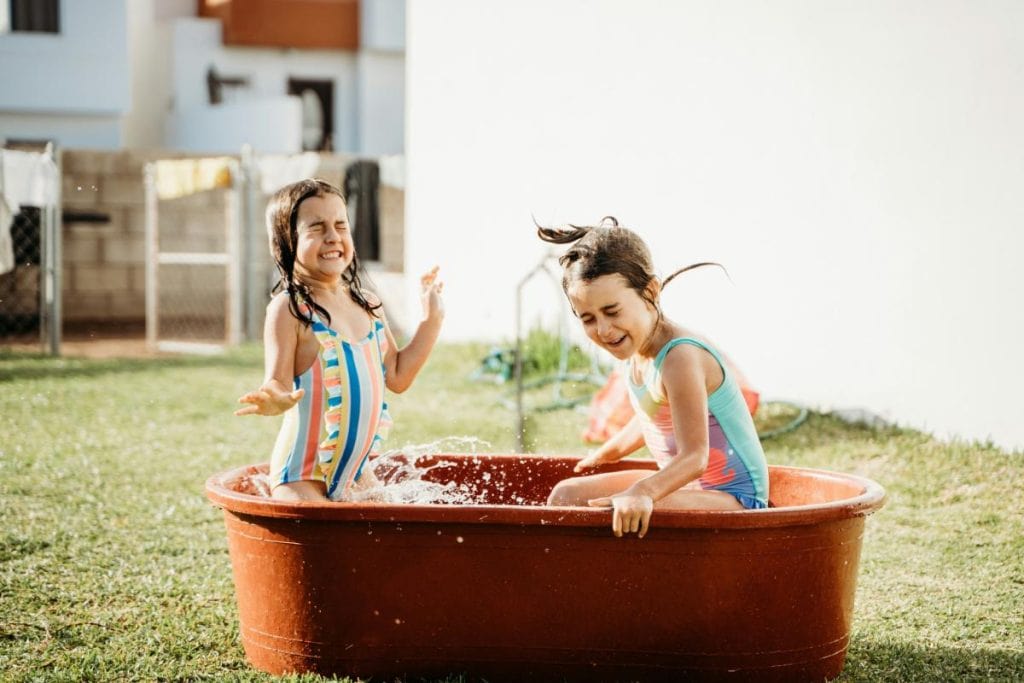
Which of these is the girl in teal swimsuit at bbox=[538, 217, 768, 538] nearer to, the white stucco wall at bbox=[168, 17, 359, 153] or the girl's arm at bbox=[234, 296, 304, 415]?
the girl's arm at bbox=[234, 296, 304, 415]

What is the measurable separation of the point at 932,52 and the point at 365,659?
4379mm

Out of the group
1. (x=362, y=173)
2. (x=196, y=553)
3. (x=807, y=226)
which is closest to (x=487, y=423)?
(x=807, y=226)

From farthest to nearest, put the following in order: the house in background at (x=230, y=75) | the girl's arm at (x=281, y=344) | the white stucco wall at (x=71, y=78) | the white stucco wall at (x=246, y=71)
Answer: the white stucco wall at (x=246, y=71)
the house in background at (x=230, y=75)
the white stucco wall at (x=71, y=78)
the girl's arm at (x=281, y=344)

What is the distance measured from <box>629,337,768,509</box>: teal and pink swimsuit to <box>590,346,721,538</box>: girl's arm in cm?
10

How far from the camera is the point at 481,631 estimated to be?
2.87 metres

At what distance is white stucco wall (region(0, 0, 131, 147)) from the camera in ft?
63.4

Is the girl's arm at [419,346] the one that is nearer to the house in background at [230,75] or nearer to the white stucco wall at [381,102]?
the house in background at [230,75]

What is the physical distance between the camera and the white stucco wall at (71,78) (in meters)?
19.3

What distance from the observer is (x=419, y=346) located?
3.46 m

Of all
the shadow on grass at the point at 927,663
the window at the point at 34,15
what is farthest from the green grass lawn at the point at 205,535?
the window at the point at 34,15

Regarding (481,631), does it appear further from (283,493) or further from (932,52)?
(932,52)

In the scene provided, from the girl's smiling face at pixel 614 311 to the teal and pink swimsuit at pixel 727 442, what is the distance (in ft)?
0.42

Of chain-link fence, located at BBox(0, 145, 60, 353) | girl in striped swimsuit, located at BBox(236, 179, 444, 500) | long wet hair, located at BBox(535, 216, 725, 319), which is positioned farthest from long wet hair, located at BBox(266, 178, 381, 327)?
chain-link fence, located at BBox(0, 145, 60, 353)

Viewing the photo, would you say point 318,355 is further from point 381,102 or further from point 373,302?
point 381,102
